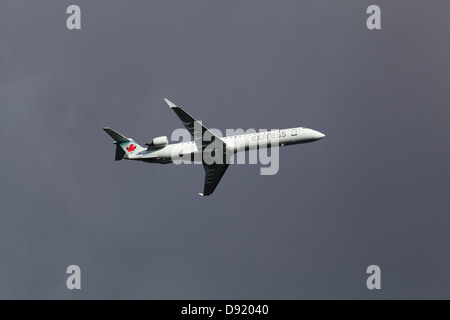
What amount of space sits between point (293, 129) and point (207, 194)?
18772 mm

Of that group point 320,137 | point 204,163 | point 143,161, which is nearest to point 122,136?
point 143,161

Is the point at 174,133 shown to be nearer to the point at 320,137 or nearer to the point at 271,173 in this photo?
the point at 271,173

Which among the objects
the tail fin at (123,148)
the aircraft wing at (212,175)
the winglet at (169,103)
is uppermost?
the winglet at (169,103)

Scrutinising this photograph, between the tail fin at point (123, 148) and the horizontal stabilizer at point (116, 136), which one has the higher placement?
the horizontal stabilizer at point (116, 136)

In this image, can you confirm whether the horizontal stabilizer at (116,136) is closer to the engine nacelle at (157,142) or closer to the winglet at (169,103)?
the engine nacelle at (157,142)

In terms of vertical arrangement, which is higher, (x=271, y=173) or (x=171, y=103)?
(x=171, y=103)

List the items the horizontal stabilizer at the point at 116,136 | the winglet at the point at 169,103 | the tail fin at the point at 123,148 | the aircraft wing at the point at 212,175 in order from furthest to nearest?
the aircraft wing at the point at 212,175
the tail fin at the point at 123,148
the horizontal stabilizer at the point at 116,136
the winglet at the point at 169,103

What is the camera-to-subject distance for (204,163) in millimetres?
100250

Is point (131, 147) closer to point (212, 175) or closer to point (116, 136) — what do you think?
point (116, 136)

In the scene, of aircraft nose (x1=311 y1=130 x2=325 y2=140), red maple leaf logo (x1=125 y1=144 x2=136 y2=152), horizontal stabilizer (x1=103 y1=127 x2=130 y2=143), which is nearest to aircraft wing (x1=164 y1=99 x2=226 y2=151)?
red maple leaf logo (x1=125 y1=144 x2=136 y2=152)

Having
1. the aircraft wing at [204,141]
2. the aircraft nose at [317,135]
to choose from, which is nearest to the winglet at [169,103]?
the aircraft wing at [204,141]

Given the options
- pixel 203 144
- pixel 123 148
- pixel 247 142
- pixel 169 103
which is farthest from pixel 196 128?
pixel 123 148

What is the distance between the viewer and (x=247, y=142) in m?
94.1

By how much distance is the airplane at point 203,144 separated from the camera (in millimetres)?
93438
